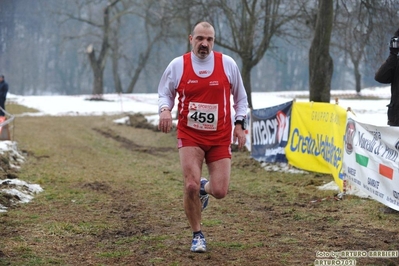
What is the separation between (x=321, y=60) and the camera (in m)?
16.2

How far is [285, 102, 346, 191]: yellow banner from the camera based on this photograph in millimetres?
10620

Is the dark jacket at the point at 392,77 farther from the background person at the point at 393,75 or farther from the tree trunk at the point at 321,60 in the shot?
the tree trunk at the point at 321,60

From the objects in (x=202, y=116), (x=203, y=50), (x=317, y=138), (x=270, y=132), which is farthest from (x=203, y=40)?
(x=270, y=132)

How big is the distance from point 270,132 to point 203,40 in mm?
8780

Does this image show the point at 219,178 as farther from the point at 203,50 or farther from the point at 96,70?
the point at 96,70

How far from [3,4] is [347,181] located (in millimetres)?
18614

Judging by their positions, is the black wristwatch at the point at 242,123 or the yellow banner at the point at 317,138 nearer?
the black wristwatch at the point at 242,123

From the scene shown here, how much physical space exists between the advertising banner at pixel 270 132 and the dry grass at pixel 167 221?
24.3 inches

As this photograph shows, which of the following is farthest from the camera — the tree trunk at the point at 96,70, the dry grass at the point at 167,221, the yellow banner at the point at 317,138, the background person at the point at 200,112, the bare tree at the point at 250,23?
the tree trunk at the point at 96,70

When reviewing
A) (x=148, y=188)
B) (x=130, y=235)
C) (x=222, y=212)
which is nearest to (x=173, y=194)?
(x=148, y=188)

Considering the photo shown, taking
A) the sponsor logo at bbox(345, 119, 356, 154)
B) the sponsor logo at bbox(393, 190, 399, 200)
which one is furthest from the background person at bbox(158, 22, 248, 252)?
the sponsor logo at bbox(345, 119, 356, 154)

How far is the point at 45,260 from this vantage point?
598cm

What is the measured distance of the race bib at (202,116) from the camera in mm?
6254

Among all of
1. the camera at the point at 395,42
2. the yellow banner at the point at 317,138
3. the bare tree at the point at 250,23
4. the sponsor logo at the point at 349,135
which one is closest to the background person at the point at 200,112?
the camera at the point at 395,42
